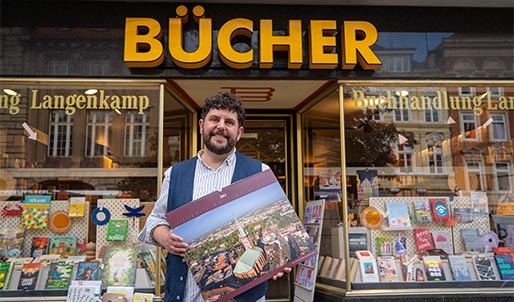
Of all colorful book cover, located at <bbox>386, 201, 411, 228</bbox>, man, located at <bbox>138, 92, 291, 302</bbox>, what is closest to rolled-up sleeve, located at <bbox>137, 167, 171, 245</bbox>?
man, located at <bbox>138, 92, 291, 302</bbox>

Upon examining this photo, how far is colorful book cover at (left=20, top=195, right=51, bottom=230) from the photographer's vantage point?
15.5 ft

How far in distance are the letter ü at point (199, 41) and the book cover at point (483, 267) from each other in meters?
3.89

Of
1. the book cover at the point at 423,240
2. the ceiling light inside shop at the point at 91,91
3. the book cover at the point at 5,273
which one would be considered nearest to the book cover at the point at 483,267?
the book cover at the point at 423,240

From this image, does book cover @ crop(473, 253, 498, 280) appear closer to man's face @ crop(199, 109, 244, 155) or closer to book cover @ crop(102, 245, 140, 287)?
book cover @ crop(102, 245, 140, 287)

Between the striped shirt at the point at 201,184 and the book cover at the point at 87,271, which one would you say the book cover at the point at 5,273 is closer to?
the book cover at the point at 87,271

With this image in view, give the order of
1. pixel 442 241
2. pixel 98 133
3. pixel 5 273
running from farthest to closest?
pixel 442 241 → pixel 98 133 → pixel 5 273

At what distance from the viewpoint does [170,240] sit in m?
2.03

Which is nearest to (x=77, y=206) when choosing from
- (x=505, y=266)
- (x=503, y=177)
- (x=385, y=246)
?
(x=385, y=246)

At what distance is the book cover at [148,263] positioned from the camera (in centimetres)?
455

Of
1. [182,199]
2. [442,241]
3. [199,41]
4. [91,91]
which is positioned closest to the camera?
[182,199]

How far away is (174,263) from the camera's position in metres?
2.15

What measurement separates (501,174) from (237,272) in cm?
458

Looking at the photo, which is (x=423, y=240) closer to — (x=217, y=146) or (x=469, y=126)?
(x=469, y=126)

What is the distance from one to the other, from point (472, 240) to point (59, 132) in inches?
199
